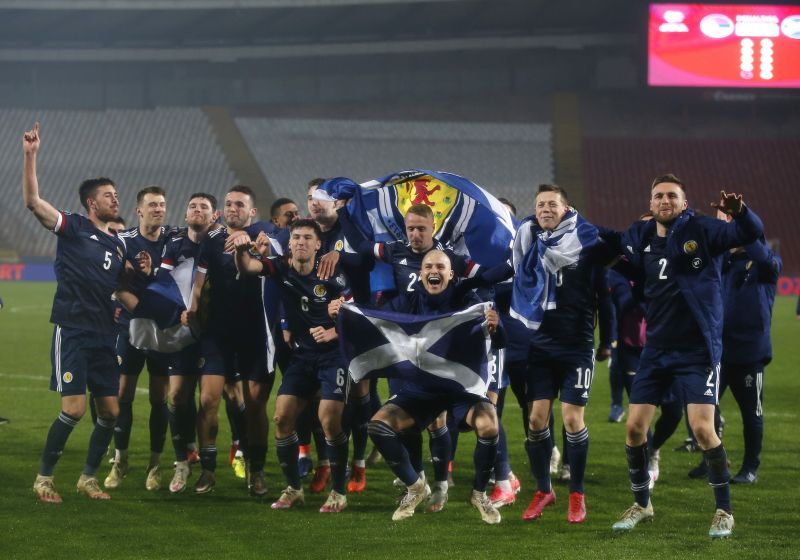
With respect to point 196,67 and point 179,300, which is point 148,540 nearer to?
point 179,300

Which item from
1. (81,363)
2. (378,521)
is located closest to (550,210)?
(378,521)

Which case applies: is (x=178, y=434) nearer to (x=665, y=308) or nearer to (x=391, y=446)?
(x=391, y=446)

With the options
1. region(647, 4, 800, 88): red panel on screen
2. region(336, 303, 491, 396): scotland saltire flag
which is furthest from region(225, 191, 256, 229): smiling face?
region(647, 4, 800, 88): red panel on screen

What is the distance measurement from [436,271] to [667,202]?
4.51 ft

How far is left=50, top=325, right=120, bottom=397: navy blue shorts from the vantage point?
23.6 feet

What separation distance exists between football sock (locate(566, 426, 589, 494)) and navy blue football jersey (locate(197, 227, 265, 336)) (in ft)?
7.27

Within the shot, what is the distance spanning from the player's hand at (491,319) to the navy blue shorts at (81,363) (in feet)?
8.07

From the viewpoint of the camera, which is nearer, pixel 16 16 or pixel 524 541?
pixel 524 541

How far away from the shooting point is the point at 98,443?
7527 mm

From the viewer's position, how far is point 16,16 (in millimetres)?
38969

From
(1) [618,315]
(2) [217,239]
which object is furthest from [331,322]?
(1) [618,315]

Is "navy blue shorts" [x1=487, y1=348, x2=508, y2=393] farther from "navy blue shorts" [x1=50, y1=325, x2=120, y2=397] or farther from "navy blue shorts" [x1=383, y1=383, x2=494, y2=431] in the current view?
"navy blue shorts" [x1=50, y1=325, x2=120, y2=397]

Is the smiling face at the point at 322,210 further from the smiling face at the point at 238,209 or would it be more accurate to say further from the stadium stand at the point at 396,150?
the stadium stand at the point at 396,150

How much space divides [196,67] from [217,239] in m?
35.6
